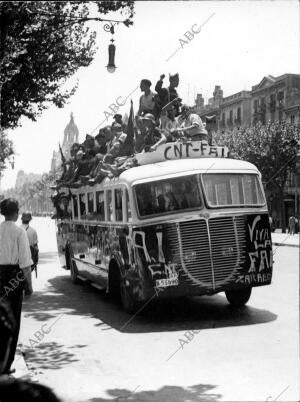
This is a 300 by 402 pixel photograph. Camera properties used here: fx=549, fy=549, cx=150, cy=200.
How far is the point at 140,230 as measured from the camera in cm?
841

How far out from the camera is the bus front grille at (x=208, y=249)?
8250 mm

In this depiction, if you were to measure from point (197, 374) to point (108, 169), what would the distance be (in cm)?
483

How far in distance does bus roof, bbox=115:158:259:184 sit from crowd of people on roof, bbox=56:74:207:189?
46cm

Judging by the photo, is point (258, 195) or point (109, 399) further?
point (258, 195)

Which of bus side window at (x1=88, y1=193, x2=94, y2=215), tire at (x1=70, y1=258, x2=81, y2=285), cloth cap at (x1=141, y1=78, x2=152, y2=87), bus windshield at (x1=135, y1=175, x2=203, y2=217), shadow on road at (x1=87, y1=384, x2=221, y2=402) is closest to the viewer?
shadow on road at (x1=87, y1=384, x2=221, y2=402)

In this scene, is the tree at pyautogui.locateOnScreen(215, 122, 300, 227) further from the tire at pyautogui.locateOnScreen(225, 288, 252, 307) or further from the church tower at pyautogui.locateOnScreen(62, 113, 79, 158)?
the tire at pyautogui.locateOnScreen(225, 288, 252, 307)

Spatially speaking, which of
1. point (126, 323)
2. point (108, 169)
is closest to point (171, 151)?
point (108, 169)

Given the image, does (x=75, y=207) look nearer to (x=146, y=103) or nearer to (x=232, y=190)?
(x=146, y=103)

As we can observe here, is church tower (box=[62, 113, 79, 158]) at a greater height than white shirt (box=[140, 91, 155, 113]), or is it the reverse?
white shirt (box=[140, 91, 155, 113])

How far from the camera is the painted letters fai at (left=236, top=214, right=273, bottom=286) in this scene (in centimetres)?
855

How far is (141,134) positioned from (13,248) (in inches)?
192

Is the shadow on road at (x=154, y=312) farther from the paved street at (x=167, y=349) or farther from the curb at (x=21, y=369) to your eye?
the curb at (x=21, y=369)

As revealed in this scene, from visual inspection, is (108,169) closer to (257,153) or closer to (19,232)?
(19,232)

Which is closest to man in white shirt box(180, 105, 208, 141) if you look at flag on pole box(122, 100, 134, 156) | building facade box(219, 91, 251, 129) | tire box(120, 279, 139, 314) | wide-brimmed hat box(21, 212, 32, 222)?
flag on pole box(122, 100, 134, 156)
